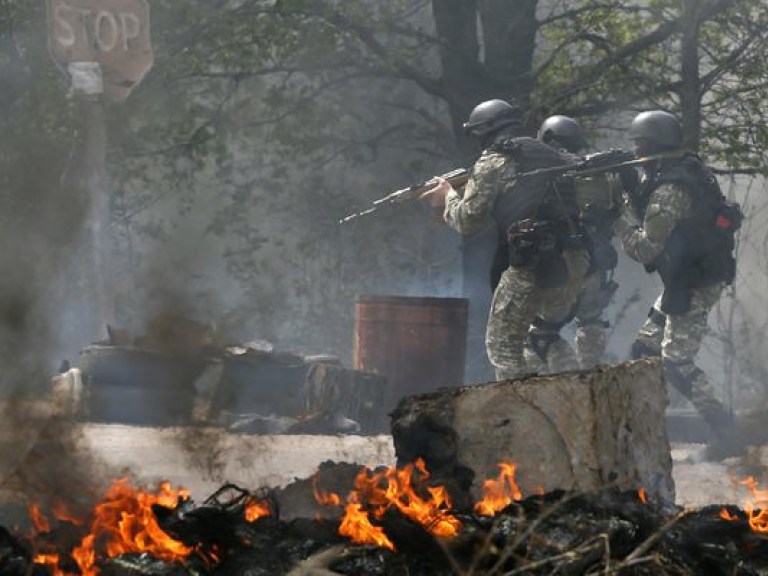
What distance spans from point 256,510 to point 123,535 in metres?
0.55

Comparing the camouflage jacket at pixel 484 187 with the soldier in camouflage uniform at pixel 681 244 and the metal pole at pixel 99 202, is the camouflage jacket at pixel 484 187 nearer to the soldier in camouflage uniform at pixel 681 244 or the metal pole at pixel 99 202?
the soldier in camouflage uniform at pixel 681 244

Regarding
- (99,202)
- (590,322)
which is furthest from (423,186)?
(99,202)

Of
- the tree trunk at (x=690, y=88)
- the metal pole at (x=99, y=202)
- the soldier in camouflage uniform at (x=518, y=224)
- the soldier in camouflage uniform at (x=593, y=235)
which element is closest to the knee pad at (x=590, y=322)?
the soldier in camouflage uniform at (x=593, y=235)

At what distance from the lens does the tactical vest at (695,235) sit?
9.30m

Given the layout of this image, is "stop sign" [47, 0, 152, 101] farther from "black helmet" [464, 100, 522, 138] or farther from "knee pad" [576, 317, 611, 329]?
"knee pad" [576, 317, 611, 329]

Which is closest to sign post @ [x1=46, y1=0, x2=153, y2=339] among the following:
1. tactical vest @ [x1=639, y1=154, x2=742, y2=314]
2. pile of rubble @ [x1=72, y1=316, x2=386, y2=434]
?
pile of rubble @ [x1=72, y1=316, x2=386, y2=434]

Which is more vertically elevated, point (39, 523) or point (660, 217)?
point (660, 217)

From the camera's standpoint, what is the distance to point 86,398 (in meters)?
10.7

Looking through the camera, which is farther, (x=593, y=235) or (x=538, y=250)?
(x=593, y=235)

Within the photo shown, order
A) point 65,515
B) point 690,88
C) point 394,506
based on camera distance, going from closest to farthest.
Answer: point 394,506 < point 65,515 < point 690,88

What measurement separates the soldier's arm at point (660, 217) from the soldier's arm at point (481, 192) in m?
1.13

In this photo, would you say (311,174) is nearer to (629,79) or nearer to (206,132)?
(206,132)

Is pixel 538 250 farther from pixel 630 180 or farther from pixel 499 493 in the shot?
pixel 499 493

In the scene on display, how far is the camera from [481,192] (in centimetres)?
877
